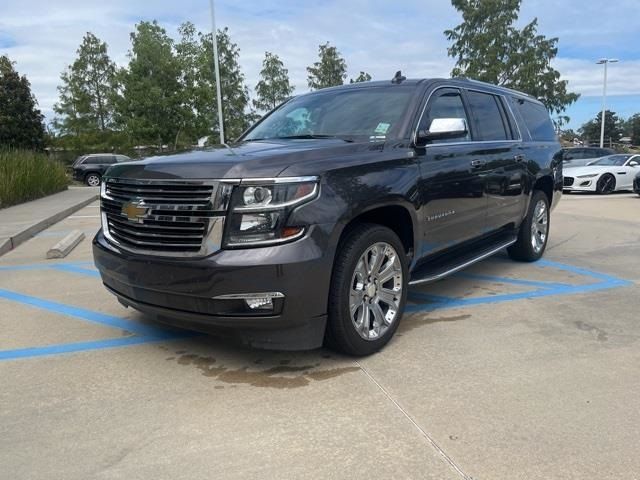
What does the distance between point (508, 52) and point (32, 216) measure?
27.2 metres

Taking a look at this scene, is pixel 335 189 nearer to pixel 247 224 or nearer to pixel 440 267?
pixel 247 224

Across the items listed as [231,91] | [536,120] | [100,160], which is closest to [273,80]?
[231,91]

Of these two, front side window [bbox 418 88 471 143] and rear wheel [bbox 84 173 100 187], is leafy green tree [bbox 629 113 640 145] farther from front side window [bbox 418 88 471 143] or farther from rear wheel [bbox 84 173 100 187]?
front side window [bbox 418 88 471 143]

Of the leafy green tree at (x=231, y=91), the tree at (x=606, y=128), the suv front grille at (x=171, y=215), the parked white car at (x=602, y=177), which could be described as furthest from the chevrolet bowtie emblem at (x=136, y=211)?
the tree at (x=606, y=128)

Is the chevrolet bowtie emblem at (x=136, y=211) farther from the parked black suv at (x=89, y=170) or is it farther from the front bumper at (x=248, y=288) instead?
the parked black suv at (x=89, y=170)

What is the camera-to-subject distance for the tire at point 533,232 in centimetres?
646

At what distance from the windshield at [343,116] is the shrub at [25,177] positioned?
11.6 m

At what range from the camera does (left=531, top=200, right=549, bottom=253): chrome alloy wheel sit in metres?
6.61

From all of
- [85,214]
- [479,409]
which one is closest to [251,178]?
[479,409]

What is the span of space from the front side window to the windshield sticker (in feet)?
0.86

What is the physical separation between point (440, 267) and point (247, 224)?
2088 mm

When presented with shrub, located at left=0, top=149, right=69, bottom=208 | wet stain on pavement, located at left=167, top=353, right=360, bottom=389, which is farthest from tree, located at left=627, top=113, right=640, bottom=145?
wet stain on pavement, located at left=167, top=353, right=360, bottom=389

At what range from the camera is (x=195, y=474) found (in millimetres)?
2512

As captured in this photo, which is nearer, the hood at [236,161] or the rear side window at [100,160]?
the hood at [236,161]
